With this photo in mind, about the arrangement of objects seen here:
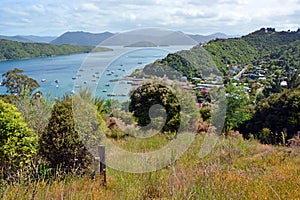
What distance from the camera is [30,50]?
69.7 meters

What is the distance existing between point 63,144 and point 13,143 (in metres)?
0.67

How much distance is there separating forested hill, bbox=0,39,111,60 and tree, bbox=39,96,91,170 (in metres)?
59.0

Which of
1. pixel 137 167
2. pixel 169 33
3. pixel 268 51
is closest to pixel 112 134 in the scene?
pixel 169 33

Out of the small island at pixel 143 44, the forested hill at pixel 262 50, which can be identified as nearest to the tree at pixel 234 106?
the small island at pixel 143 44

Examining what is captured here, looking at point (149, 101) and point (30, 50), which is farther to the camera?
point (30, 50)

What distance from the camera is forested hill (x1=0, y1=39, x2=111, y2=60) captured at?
65.9m

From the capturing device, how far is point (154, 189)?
2650 mm

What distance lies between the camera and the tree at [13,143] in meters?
4.06

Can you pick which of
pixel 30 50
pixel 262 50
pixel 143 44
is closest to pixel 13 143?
pixel 143 44

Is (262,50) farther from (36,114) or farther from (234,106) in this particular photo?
(36,114)

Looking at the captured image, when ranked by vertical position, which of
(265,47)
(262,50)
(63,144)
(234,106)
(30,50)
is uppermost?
(265,47)

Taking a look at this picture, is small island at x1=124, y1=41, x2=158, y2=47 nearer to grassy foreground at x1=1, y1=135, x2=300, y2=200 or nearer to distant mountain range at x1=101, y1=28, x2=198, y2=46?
distant mountain range at x1=101, y1=28, x2=198, y2=46

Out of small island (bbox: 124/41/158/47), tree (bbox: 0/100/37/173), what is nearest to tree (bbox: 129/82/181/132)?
small island (bbox: 124/41/158/47)

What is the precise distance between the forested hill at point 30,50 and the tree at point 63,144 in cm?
5904
